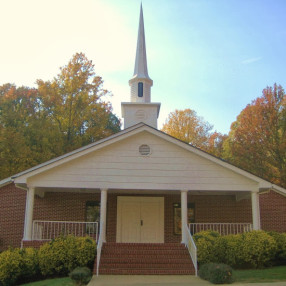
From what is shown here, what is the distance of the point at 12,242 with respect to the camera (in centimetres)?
1847

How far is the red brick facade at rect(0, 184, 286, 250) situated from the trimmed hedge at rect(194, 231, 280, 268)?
4.42 m

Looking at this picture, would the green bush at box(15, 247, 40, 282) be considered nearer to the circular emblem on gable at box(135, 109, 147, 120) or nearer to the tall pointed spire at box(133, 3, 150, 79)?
the circular emblem on gable at box(135, 109, 147, 120)

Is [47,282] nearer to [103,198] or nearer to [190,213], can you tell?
[103,198]

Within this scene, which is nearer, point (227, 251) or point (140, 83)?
point (227, 251)

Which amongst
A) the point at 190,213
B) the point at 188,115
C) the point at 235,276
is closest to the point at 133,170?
the point at 190,213

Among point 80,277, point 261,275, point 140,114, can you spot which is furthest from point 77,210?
point 261,275

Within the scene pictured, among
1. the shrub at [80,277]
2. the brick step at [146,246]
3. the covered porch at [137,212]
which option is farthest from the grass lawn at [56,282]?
the covered porch at [137,212]

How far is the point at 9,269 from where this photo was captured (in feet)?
41.9

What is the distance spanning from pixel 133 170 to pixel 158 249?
334 cm

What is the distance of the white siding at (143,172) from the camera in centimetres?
1605

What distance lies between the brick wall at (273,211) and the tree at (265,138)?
9.22 m

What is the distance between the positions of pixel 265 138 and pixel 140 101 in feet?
38.3

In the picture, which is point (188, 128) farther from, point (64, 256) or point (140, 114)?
point (64, 256)

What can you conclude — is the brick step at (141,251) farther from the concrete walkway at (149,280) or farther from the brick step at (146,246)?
the concrete walkway at (149,280)
